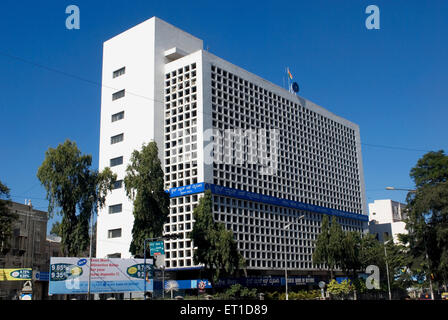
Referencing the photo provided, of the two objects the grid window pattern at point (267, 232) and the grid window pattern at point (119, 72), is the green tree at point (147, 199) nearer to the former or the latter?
the grid window pattern at point (267, 232)

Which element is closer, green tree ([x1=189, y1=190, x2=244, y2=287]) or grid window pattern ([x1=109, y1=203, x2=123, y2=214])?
green tree ([x1=189, y1=190, x2=244, y2=287])

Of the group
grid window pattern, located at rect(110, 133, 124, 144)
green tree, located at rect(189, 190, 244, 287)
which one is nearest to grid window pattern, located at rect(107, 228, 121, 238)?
grid window pattern, located at rect(110, 133, 124, 144)

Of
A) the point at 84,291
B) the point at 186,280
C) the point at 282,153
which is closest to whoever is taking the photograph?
the point at 84,291

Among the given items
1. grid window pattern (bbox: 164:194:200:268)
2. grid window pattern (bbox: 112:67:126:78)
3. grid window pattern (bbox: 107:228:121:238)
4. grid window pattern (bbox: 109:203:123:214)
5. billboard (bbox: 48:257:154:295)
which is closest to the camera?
billboard (bbox: 48:257:154:295)

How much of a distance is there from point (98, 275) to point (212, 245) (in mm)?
12912

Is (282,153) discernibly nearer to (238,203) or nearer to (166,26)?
(238,203)

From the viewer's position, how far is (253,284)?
67188 mm

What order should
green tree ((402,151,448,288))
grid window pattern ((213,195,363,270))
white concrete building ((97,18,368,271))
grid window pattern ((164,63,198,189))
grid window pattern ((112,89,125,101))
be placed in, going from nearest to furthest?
Result: green tree ((402,151,448,288)) < white concrete building ((97,18,368,271)) < grid window pattern ((164,63,198,189)) < grid window pattern ((213,195,363,270)) < grid window pattern ((112,89,125,101))

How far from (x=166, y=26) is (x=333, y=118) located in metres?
42.9

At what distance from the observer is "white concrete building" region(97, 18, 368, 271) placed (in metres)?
67.8

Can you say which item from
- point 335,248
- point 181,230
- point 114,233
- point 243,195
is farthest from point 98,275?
point 335,248

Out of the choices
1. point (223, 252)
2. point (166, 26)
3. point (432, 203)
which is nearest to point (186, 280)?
point (223, 252)

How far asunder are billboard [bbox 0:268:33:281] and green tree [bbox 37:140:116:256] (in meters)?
7.75

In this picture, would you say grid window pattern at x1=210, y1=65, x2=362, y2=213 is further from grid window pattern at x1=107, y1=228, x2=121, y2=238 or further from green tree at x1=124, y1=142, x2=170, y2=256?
grid window pattern at x1=107, y1=228, x2=121, y2=238
